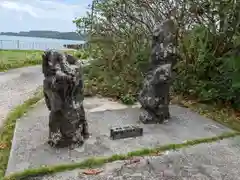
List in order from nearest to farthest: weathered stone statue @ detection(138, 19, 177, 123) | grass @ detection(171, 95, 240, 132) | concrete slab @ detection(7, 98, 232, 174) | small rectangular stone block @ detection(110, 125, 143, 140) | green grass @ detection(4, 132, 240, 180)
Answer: green grass @ detection(4, 132, 240, 180) < concrete slab @ detection(7, 98, 232, 174) < small rectangular stone block @ detection(110, 125, 143, 140) < weathered stone statue @ detection(138, 19, 177, 123) < grass @ detection(171, 95, 240, 132)

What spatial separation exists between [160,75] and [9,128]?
Result: 225 cm

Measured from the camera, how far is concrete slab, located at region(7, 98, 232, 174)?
143 inches

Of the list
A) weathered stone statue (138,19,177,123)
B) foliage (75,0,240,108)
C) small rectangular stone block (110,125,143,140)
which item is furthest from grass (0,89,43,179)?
weathered stone statue (138,19,177,123)

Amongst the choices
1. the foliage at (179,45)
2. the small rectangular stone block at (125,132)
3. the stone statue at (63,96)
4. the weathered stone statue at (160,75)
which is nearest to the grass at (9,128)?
the stone statue at (63,96)

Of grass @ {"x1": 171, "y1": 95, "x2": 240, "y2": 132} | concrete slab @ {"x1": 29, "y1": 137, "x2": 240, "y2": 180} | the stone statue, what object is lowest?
concrete slab @ {"x1": 29, "y1": 137, "x2": 240, "y2": 180}

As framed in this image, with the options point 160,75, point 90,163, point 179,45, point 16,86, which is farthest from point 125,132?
point 16,86

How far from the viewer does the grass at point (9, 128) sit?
3727 mm

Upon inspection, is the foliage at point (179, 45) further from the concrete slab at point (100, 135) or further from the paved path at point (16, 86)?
the paved path at point (16, 86)

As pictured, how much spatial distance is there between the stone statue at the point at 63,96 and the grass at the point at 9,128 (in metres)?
0.54

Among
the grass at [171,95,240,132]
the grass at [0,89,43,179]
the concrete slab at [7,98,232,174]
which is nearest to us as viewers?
the concrete slab at [7,98,232,174]

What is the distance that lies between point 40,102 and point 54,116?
2452 mm

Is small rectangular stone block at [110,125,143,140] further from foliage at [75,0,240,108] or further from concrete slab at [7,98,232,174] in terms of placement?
foliage at [75,0,240,108]

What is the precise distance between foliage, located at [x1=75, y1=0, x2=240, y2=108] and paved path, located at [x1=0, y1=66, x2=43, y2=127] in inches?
57.2

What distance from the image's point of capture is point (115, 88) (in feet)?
22.7
